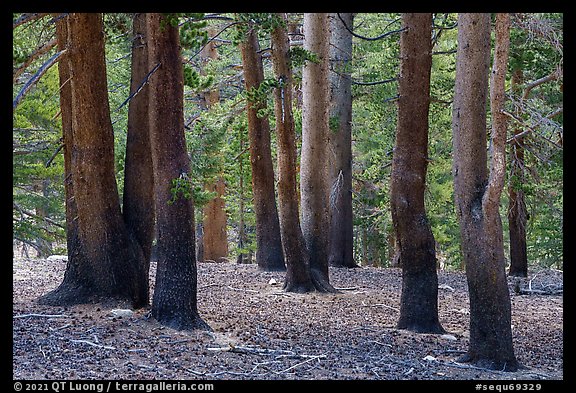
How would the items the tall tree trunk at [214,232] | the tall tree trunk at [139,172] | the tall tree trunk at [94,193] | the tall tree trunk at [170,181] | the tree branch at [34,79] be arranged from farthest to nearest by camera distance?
the tall tree trunk at [214,232], the tall tree trunk at [139,172], the tall tree trunk at [94,193], the tall tree trunk at [170,181], the tree branch at [34,79]

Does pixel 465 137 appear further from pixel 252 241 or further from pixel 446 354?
pixel 252 241

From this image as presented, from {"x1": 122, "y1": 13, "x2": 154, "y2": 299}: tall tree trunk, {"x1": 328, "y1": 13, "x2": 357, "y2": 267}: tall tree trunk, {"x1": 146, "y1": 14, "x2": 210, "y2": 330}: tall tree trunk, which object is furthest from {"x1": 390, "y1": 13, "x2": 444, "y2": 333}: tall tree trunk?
{"x1": 328, "y1": 13, "x2": 357, "y2": 267}: tall tree trunk

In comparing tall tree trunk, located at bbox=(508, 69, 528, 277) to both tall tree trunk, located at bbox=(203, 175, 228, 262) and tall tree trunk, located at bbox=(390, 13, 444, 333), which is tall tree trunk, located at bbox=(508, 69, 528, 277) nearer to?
tall tree trunk, located at bbox=(390, 13, 444, 333)

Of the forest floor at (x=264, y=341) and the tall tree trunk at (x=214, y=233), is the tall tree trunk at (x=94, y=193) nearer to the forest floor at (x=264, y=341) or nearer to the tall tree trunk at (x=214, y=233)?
the forest floor at (x=264, y=341)

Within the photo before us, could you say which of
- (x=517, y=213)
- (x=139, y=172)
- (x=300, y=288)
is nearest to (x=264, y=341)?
(x=139, y=172)

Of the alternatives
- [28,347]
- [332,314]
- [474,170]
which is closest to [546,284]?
[332,314]

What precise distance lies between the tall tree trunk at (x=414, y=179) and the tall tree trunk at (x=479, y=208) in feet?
5.51

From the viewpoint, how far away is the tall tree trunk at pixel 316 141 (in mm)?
12648

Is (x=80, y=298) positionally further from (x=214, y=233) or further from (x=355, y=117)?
(x=355, y=117)

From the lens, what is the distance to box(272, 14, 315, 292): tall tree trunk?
1184cm

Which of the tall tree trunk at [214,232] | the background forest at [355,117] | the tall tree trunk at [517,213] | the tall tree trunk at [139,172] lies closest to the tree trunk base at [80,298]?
the tall tree trunk at [139,172]

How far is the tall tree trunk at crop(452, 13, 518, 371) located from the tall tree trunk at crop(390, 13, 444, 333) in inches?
66.2

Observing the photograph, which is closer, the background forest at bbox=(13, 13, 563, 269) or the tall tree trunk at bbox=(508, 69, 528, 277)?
the background forest at bbox=(13, 13, 563, 269)

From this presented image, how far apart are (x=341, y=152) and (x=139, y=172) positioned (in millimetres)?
7819
